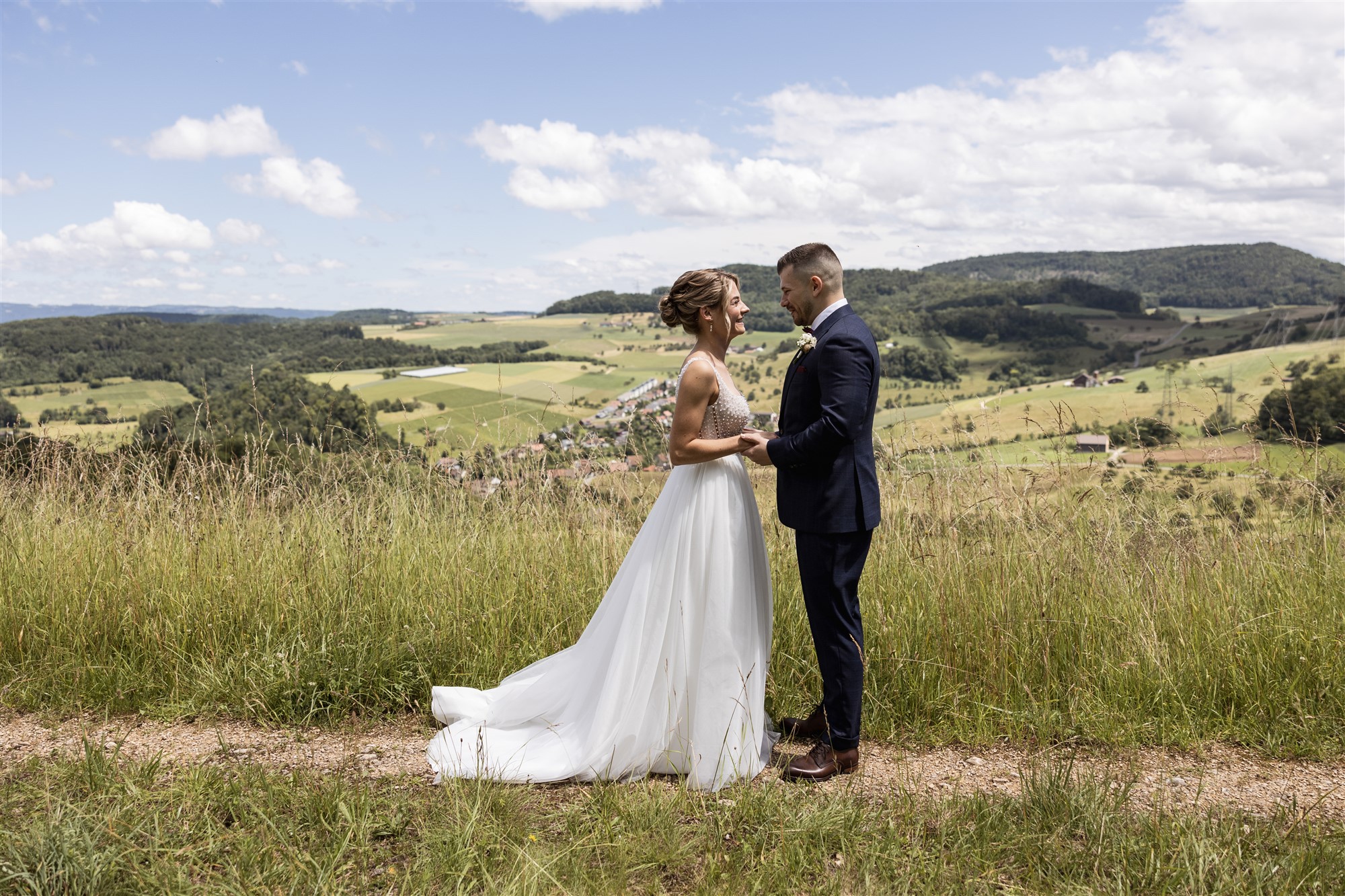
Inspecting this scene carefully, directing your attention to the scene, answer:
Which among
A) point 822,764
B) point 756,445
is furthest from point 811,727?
point 756,445

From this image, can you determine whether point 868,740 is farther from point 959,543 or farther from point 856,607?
point 959,543

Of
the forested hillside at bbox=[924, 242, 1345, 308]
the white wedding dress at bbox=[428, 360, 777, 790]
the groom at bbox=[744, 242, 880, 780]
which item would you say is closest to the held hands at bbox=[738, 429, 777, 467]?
the groom at bbox=[744, 242, 880, 780]

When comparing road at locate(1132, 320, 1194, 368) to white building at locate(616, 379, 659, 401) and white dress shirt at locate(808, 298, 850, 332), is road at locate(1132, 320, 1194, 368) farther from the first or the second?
white dress shirt at locate(808, 298, 850, 332)

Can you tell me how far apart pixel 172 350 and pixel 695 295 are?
77233 mm

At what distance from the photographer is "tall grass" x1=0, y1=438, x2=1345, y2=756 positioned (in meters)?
4.14

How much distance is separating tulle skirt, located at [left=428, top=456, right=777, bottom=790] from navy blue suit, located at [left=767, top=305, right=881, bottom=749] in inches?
13.2

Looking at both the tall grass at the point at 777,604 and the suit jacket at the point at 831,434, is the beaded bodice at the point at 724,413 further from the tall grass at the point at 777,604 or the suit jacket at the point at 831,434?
the tall grass at the point at 777,604

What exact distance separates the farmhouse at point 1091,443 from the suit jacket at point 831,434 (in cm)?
255

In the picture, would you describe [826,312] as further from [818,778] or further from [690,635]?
[818,778]

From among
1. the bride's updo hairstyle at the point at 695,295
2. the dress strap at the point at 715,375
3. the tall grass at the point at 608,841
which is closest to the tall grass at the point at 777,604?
the tall grass at the point at 608,841

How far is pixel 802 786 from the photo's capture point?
11.6ft

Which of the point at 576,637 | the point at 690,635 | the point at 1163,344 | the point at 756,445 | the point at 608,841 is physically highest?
the point at 1163,344

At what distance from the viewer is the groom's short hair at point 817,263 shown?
3510 millimetres

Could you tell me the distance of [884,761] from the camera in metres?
3.82
